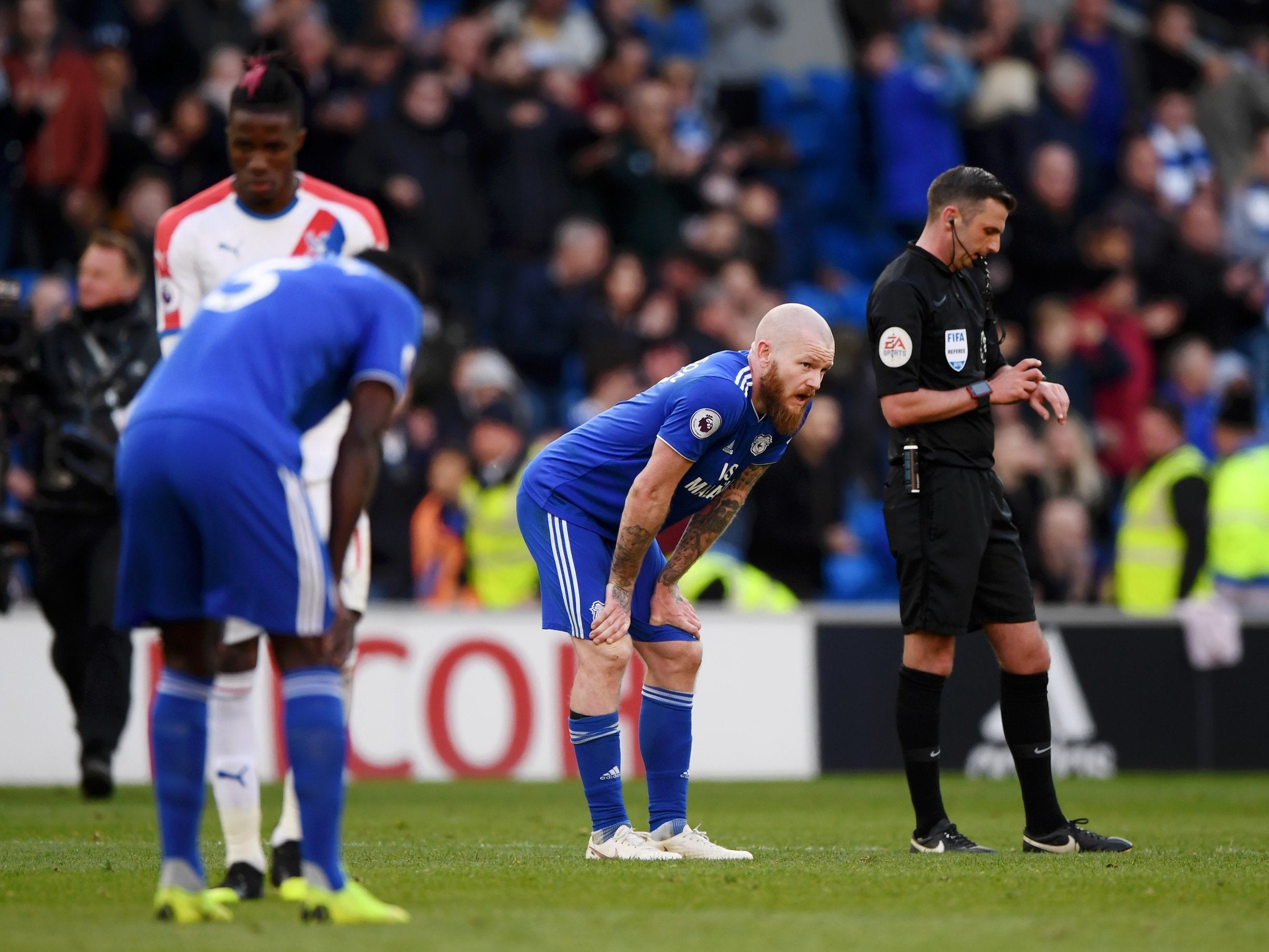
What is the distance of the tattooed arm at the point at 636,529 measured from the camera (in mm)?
6684

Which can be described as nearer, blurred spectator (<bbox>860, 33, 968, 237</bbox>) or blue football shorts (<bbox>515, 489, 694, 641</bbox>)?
blue football shorts (<bbox>515, 489, 694, 641</bbox>)

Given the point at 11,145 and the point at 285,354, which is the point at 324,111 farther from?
the point at 285,354

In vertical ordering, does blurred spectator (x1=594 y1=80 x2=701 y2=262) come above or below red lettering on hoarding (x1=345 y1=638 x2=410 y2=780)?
above

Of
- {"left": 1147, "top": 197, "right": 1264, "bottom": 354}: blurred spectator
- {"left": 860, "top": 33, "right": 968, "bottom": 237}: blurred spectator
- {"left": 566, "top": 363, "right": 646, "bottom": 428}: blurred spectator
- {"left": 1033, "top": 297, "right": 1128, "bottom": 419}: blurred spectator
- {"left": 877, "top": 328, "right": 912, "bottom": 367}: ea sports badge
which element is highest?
{"left": 860, "top": 33, "right": 968, "bottom": 237}: blurred spectator

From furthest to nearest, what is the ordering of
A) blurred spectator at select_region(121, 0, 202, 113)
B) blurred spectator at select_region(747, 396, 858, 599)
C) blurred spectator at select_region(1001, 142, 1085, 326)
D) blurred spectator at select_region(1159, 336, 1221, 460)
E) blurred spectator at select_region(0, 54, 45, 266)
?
blurred spectator at select_region(1001, 142, 1085, 326), blurred spectator at select_region(1159, 336, 1221, 460), blurred spectator at select_region(121, 0, 202, 113), blurred spectator at select_region(0, 54, 45, 266), blurred spectator at select_region(747, 396, 858, 599)

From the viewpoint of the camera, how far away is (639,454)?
7141mm

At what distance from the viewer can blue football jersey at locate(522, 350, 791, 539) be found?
6.88 m

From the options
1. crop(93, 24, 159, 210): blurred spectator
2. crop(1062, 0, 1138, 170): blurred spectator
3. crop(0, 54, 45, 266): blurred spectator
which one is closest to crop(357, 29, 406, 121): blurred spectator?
crop(93, 24, 159, 210): blurred spectator

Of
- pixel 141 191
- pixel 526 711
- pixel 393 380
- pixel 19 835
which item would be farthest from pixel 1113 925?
pixel 141 191

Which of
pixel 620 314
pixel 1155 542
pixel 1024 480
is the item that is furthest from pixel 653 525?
pixel 620 314

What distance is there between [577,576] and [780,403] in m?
0.99

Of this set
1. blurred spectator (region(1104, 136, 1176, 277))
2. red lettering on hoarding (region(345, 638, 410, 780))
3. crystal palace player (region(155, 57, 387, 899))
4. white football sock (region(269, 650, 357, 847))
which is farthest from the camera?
blurred spectator (region(1104, 136, 1176, 277))

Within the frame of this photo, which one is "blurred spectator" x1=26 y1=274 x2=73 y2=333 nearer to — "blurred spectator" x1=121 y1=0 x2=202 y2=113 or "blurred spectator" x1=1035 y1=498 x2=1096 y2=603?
"blurred spectator" x1=121 y1=0 x2=202 y2=113

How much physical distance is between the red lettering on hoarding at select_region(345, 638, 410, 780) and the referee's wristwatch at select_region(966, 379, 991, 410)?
6092 mm
